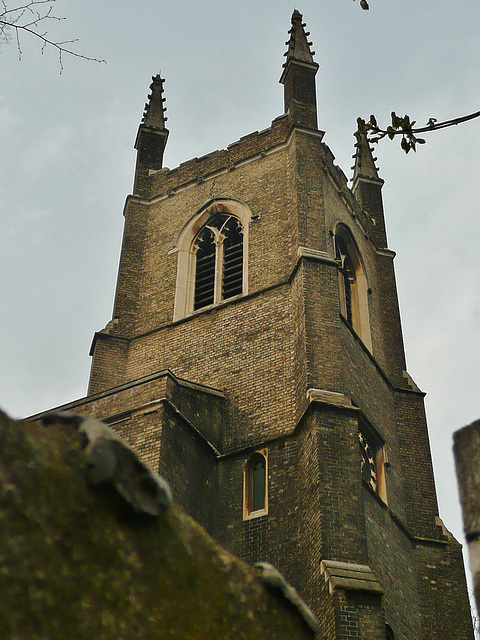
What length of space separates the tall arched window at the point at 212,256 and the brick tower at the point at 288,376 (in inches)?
A: 1.8

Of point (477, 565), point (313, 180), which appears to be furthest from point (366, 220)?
point (477, 565)

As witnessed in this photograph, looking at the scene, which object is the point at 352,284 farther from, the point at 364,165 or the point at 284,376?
the point at 364,165

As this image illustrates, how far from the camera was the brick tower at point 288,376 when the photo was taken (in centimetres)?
1480

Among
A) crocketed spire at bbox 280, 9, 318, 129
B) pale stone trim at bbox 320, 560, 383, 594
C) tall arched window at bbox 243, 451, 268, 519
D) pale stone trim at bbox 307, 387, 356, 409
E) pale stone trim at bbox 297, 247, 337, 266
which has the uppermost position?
crocketed spire at bbox 280, 9, 318, 129

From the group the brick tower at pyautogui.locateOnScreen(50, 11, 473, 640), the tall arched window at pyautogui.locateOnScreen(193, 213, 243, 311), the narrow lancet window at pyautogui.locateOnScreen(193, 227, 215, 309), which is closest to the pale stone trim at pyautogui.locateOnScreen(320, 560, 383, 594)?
the brick tower at pyautogui.locateOnScreen(50, 11, 473, 640)

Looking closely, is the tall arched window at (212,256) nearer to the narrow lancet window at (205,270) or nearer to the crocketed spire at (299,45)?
the narrow lancet window at (205,270)

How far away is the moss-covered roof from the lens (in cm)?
256

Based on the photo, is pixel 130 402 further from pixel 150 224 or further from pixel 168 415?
pixel 150 224

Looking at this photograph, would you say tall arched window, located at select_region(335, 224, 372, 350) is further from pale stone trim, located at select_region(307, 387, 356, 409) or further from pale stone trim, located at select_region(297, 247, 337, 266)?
pale stone trim, located at select_region(307, 387, 356, 409)

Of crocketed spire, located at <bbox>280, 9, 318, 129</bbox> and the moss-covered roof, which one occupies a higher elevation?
crocketed spire, located at <bbox>280, 9, 318, 129</bbox>

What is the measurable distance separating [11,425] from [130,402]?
1314 centimetres

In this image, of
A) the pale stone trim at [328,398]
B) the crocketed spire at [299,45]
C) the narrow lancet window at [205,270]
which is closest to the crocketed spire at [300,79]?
the crocketed spire at [299,45]

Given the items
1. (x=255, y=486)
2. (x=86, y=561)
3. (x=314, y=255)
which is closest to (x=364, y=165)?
(x=314, y=255)

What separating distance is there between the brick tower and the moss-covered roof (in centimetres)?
1001
